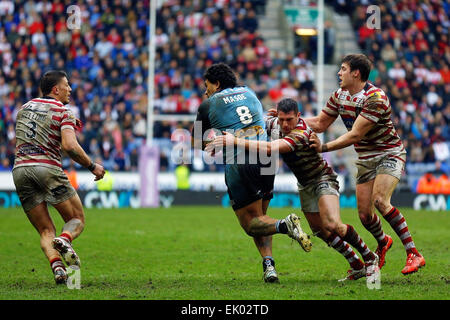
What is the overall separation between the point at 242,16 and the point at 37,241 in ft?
56.8

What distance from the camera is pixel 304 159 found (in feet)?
29.5

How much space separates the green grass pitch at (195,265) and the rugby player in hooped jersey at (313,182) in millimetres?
377

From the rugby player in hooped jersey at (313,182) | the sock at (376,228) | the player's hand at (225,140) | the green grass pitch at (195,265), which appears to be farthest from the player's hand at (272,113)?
the green grass pitch at (195,265)

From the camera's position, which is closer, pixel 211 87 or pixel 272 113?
pixel 211 87

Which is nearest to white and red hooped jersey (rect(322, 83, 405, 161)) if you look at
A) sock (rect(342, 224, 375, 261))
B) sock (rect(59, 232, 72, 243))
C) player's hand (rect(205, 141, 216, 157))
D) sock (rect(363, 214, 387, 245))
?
sock (rect(363, 214, 387, 245))

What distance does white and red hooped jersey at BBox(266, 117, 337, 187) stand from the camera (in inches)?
342

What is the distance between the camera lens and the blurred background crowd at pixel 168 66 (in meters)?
25.9

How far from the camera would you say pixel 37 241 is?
46.1 feet

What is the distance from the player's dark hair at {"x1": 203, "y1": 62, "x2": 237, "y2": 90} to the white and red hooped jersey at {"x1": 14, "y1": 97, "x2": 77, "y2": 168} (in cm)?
172

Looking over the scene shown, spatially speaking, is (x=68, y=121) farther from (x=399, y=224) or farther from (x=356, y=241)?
(x=399, y=224)

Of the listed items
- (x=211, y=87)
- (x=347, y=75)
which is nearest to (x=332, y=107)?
(x=347, y=75)

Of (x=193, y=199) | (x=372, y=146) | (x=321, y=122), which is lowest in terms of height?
(x=193, y=199)

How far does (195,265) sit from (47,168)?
2.99 meters

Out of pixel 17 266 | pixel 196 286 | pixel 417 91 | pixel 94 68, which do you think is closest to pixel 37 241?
pixel 17 266
